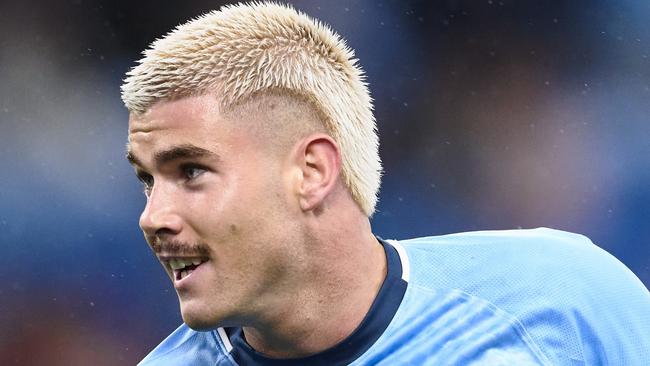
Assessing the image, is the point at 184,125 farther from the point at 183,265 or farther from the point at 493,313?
the point at 493,313

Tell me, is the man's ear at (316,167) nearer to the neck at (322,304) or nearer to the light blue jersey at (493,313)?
the neck at (322,304)

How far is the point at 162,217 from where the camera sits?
215 centimetres

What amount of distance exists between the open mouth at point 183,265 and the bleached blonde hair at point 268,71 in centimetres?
32

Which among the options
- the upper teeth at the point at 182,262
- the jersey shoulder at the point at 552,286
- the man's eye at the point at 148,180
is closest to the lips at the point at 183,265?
the upper teeth at the point at 182,262

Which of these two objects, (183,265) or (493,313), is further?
(493,313)

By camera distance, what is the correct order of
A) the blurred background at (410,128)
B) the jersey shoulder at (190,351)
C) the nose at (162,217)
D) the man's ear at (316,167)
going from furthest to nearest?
the blurred background at (410,128) → the jersey shoulder at (190,351) → the man's ear at (316,167) → the nose at (162,217)

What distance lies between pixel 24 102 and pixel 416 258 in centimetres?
338

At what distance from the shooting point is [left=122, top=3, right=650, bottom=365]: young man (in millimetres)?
2168

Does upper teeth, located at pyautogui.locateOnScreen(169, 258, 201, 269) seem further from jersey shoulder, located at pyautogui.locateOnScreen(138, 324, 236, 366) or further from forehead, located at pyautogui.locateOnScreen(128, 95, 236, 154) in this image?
jersey shoulder, located at pyautogui.locateOnScreen(138, 324, 236, 366)

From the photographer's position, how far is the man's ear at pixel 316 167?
7.36ft

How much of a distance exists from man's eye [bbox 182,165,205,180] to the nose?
5 centimetres

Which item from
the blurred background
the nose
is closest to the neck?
the nose

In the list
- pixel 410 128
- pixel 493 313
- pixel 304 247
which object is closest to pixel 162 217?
pixel 304 247

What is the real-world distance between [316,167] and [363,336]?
1.24 ft
